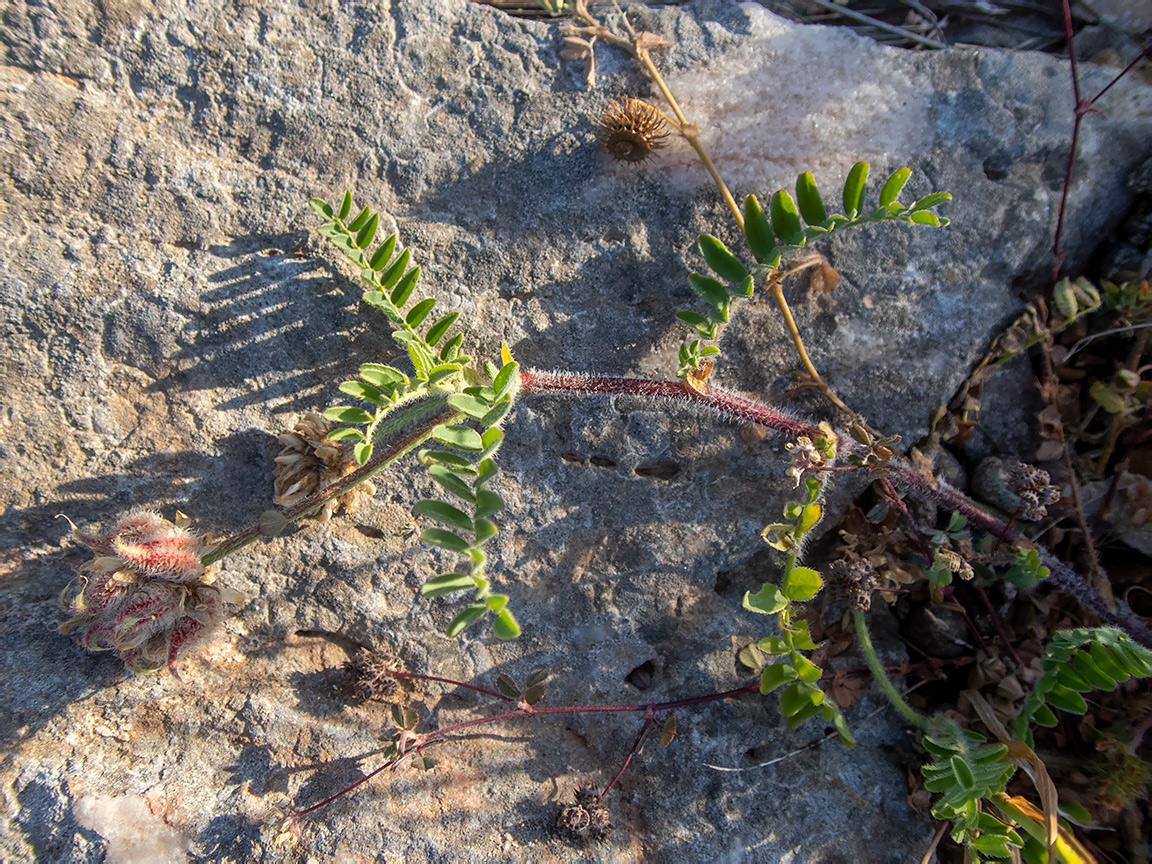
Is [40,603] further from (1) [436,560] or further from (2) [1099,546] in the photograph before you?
(2) [1099,546]

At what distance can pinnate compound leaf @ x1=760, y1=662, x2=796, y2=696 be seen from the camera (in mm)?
2311

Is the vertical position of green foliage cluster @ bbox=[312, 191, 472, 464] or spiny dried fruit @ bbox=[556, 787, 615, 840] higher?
green foliage cluster @ bbox=[312, 191, 472, 464]

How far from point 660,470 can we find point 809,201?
44.8 inches

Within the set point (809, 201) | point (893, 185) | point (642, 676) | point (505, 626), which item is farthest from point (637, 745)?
point (893, 185)

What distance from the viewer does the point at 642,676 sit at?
2.67 metres

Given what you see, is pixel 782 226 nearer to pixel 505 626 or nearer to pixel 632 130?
pixel 632 130

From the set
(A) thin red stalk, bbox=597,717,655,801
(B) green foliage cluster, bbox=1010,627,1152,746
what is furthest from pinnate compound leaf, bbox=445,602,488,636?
(B) green foliage cluster, bbox=1010,627,1152,746

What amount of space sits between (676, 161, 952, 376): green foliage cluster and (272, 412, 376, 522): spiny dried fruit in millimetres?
1310

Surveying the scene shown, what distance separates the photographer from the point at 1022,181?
2732 millimetres

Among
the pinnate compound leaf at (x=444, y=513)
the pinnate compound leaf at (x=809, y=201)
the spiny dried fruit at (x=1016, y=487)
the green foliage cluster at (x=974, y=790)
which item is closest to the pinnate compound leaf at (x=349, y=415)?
the pinnate compound leaf at (x=444, y=513)

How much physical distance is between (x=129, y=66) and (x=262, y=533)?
1.86m

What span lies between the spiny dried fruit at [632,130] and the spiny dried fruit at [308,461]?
1.56 metres

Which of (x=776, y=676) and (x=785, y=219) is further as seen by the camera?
(x=776, y=676)

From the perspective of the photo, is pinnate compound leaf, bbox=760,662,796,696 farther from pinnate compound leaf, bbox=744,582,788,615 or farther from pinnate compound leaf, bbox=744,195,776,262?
pinnate compound leaf, bbox=744,195,776,262
